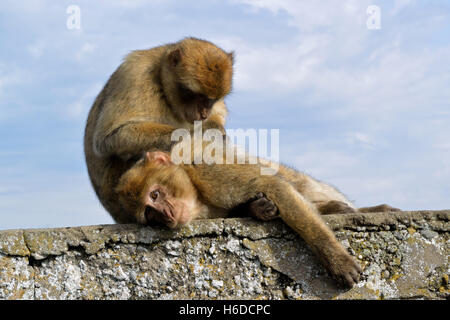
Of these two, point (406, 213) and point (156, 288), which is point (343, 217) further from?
point (156, 288)

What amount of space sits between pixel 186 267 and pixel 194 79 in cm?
164

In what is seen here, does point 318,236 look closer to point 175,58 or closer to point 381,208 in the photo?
point 381,208

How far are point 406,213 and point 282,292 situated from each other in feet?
3.06

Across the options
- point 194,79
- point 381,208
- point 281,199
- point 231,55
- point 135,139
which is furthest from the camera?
point 231,55

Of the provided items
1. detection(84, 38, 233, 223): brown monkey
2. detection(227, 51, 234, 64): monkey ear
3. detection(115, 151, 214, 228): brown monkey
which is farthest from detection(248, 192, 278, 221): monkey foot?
detection(227, 51, 234, 64): monkey ear

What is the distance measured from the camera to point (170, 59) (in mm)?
4297

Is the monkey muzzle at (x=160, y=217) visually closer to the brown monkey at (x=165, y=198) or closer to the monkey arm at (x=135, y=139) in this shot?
the brown monkey at (x=165, y=198)

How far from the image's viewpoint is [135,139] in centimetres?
393

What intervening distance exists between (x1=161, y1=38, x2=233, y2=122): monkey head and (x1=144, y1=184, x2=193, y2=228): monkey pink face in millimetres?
1095

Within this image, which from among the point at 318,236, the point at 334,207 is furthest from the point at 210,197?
the point at 334,207

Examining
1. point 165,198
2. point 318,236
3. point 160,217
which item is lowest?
point 318,236

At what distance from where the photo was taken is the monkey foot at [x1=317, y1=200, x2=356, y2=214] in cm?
393

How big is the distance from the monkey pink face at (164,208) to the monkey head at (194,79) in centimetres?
109

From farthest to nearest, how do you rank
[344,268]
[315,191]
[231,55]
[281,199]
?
[231,55] → [315,191] → [281,199] → [344,268]
